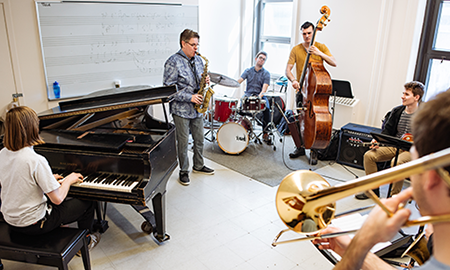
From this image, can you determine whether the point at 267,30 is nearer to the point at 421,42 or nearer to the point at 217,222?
the point at 421,42

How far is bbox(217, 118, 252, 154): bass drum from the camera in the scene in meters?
5.20

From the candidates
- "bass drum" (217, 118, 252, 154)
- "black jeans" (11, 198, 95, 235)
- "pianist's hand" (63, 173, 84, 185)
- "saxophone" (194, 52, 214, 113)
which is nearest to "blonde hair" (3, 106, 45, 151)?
"pianist's hand" (63, 173, 84, 185)

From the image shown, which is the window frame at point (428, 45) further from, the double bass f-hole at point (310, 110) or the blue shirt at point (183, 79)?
the blue shirt at point (183, 79)

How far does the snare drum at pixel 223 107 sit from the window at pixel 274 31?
214 centimetres

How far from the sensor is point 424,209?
846 mm

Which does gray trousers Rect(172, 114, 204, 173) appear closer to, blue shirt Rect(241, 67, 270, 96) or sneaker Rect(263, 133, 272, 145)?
sneaker Rect(263, 133, 272, 145)

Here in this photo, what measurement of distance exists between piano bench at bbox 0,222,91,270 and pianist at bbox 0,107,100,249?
0.05m

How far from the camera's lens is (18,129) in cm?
224

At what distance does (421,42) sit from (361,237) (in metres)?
4.73

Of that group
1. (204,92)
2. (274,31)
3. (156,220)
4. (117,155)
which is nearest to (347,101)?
(204,92)

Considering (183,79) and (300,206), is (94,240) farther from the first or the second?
(300,206)

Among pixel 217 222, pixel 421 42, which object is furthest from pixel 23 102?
pixel 421 42

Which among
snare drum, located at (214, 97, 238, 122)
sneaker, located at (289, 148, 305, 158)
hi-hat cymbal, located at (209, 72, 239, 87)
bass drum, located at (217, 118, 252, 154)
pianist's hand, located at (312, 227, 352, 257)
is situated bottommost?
sneaker, located at (289, 148, 305, 158)

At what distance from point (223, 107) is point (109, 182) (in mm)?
3223
